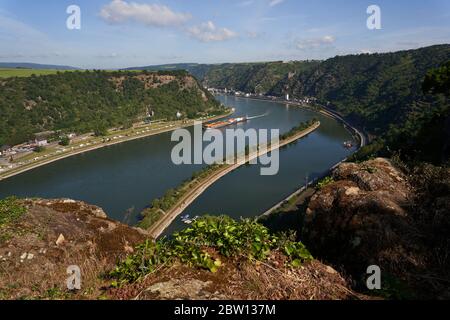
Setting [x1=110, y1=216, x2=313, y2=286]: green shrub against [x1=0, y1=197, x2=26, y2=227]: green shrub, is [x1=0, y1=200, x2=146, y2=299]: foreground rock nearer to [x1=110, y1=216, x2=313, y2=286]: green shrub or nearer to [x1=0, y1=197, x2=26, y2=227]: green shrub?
[x1=0, y1=197, x2=26, y2=227]: green shrub

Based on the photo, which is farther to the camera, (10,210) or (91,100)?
(91,100)

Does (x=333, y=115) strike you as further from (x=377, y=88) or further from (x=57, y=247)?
(x=57, y=247)

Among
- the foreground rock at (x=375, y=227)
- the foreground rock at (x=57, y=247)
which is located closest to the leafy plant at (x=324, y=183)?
the foreground rock at (x=375, y=227)

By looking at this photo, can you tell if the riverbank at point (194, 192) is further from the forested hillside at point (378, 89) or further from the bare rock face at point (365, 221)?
the forested hillside at point (378, 89)

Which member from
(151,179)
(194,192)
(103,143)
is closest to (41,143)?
(103,143)

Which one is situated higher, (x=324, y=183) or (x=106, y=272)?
(x=324, y=183)

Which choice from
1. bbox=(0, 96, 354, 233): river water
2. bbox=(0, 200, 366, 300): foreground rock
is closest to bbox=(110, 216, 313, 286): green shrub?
bbox=(0, 200, 366, 300): foreground rock

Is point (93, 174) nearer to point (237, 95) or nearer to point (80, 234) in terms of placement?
point (80, 234)
